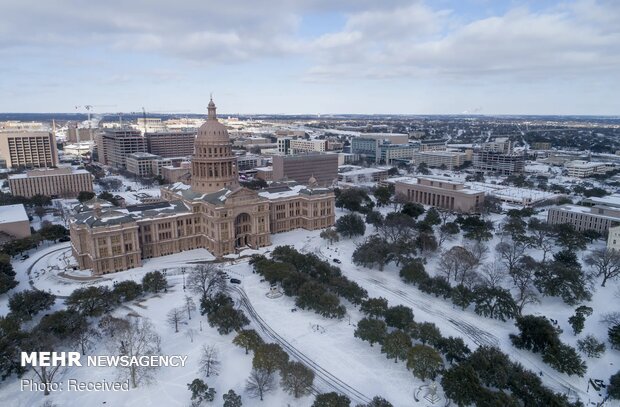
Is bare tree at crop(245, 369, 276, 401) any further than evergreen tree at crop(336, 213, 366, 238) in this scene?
No

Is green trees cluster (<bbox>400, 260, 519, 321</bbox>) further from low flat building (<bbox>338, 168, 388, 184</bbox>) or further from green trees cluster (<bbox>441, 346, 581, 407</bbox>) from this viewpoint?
low flat building (<bbox>338, 168, 388, 184</bbox>)

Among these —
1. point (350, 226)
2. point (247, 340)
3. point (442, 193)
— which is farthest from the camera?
point (442, 193)

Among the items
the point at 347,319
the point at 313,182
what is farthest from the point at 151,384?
the point at 313,182

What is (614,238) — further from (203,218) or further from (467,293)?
(203,218)

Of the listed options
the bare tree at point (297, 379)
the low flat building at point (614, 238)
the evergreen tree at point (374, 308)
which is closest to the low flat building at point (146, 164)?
the evergreen tree at point (374, 308)

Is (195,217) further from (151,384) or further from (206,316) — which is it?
(151,384)

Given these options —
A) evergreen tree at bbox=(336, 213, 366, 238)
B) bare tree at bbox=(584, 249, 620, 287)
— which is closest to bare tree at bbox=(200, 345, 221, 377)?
evergreen tree at bbox=(336, 213, 366, 238)

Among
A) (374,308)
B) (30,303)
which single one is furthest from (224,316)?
(30,303)
